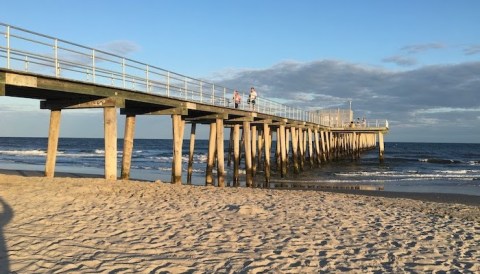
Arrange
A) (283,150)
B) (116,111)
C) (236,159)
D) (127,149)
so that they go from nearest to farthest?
1. (116,111)
2. (127,149)
3. (236,159)
4. (283,150)

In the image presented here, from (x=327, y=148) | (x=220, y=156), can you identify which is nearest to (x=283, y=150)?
(x=220, y=156)

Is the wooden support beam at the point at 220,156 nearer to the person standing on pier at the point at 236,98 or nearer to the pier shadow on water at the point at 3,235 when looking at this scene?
the person standing on pier at the point at 236,98

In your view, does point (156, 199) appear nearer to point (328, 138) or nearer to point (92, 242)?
point (92, 242)

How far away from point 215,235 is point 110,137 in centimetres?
677

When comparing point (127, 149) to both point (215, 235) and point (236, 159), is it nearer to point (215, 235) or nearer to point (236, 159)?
point (236, 159)

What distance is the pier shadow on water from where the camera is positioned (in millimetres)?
5473

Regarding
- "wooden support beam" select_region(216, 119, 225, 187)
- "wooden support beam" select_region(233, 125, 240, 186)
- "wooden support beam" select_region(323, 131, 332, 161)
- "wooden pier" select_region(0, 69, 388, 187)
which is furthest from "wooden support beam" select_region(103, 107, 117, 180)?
"wooden support beam" select_region(323, 131, 332, 161)

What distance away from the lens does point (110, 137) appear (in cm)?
1291

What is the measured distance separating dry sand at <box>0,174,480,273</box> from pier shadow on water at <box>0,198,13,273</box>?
0.01 m

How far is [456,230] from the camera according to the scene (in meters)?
8.35

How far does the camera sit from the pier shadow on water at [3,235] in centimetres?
547

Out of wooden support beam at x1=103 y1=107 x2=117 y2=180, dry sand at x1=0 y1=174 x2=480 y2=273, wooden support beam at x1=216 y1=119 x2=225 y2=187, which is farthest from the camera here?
wooden support beam at x1=216 y1=119 x2=225 y2=187

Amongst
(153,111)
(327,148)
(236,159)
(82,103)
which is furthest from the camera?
(327,148)

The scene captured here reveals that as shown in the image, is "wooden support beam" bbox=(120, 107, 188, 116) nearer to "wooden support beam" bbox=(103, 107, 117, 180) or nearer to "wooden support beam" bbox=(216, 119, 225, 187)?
"wooden support beam" bbox=(216, 119, 225, 187)
